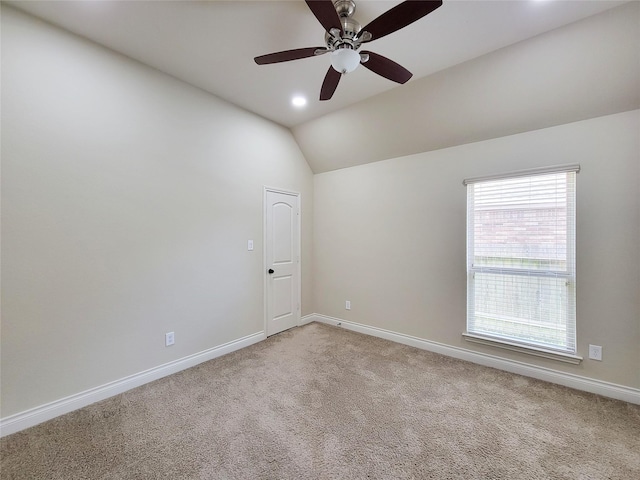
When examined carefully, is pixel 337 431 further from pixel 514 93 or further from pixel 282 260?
pixel 514 93

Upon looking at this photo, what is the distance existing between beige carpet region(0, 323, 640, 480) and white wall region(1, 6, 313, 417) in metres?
0.47

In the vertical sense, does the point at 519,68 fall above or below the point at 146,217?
above

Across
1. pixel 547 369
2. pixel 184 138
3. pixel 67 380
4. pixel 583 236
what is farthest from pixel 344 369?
pixel 184 138

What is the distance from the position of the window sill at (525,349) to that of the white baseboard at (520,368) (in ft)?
0.42

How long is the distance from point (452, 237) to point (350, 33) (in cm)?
237

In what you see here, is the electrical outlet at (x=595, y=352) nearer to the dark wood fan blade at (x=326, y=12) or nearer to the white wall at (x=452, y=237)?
the white wall at (x=452, y=237)

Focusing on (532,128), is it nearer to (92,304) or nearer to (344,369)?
(344,369)

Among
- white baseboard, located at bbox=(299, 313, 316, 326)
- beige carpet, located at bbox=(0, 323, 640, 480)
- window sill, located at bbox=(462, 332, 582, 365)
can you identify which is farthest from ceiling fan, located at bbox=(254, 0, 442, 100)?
white baseboard, located at bbox=(299, 313, 316, 326)

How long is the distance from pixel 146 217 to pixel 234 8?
1.88 metres

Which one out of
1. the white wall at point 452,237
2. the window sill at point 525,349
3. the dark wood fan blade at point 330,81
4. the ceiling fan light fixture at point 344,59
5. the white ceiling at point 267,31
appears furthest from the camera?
the window sill at point 525,349

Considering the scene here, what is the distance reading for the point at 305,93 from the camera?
2967 millimetres

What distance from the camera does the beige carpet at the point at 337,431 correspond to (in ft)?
5.32

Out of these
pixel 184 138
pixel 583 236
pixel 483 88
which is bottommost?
pixel 583 236

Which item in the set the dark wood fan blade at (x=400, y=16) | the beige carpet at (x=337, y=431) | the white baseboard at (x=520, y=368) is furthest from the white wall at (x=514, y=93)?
the beige carpet at (x=337, y=431)
